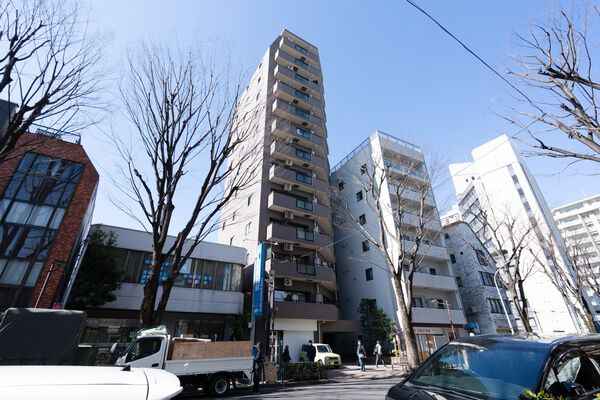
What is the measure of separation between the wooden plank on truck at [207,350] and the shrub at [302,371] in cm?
381

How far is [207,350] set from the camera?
30.9ft

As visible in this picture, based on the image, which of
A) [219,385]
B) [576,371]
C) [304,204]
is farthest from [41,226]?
[576,371]

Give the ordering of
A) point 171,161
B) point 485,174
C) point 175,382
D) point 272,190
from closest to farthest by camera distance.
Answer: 1. point 175,382
2. point 171,161
3. point 272,190
4. point 485,174

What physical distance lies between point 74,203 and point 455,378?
19590 millimetres

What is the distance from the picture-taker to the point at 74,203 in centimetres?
1609

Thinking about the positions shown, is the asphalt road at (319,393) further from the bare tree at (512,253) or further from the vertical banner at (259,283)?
the bare tree at (512,253)

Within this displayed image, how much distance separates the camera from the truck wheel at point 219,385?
9.25 m

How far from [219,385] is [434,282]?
2169 cm


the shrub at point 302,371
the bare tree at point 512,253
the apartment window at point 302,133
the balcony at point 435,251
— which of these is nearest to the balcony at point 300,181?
the apartment window at point 302,133

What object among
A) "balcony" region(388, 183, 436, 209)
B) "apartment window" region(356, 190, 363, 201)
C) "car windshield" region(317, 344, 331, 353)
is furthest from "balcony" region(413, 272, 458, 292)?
"car windshield" region(317, 344, 331, 353)

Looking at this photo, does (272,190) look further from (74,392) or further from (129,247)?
(74,392)

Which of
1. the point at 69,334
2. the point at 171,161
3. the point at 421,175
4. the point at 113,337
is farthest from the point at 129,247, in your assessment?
the point at 421,175

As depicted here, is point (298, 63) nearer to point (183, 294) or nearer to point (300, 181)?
point (300, 181)

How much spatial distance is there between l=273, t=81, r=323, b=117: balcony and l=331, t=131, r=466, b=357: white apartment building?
21.6 feet
